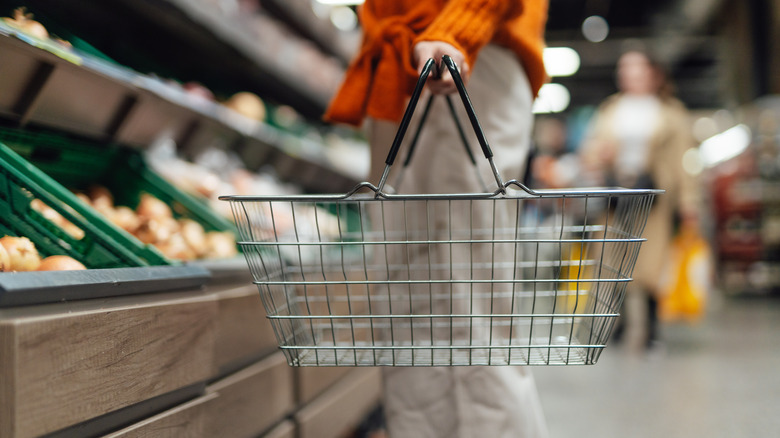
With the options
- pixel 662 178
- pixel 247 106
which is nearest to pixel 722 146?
pixel 662 178

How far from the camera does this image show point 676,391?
2.90 meters

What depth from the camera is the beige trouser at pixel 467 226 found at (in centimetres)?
127

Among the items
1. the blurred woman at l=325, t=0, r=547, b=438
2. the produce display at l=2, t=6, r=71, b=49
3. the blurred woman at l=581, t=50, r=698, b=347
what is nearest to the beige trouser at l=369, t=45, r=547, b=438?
the blurred woman at l=325, t=0, r=547, b=438

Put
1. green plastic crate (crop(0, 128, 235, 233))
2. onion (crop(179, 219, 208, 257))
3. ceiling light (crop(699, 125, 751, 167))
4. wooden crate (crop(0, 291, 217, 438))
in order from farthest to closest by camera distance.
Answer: ceiling light (crop(699, 125, 751, 167)) < onion (crop(179, 219, 208, 257)) < green plastic crate (crop(0, 128, 235, 233)) < wooden crate (crop(0, 291, 217, 438))

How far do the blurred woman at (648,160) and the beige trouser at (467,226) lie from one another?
279 centimetres

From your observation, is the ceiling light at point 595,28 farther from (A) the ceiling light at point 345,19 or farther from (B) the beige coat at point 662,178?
(B) the beige coat at point 662,178

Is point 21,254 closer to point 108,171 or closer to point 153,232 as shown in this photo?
point 153,232

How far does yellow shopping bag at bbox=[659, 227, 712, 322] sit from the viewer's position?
4219 millimetres

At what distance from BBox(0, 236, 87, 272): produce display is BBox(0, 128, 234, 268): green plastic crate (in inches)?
2.5

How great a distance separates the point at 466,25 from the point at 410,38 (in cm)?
13

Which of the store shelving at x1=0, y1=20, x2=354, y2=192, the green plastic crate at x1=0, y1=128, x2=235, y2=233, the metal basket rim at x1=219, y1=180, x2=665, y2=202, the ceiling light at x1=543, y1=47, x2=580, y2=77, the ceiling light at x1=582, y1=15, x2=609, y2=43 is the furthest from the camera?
the ceiling light at x1=582, y1=15, x2=609, y2=43

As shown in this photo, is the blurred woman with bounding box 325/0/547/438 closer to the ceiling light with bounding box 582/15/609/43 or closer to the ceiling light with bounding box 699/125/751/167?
the ceiling light with bounding box 699/125/751/167

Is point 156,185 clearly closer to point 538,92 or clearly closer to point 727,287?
point 538,92

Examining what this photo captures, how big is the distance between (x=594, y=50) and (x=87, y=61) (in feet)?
47.3
